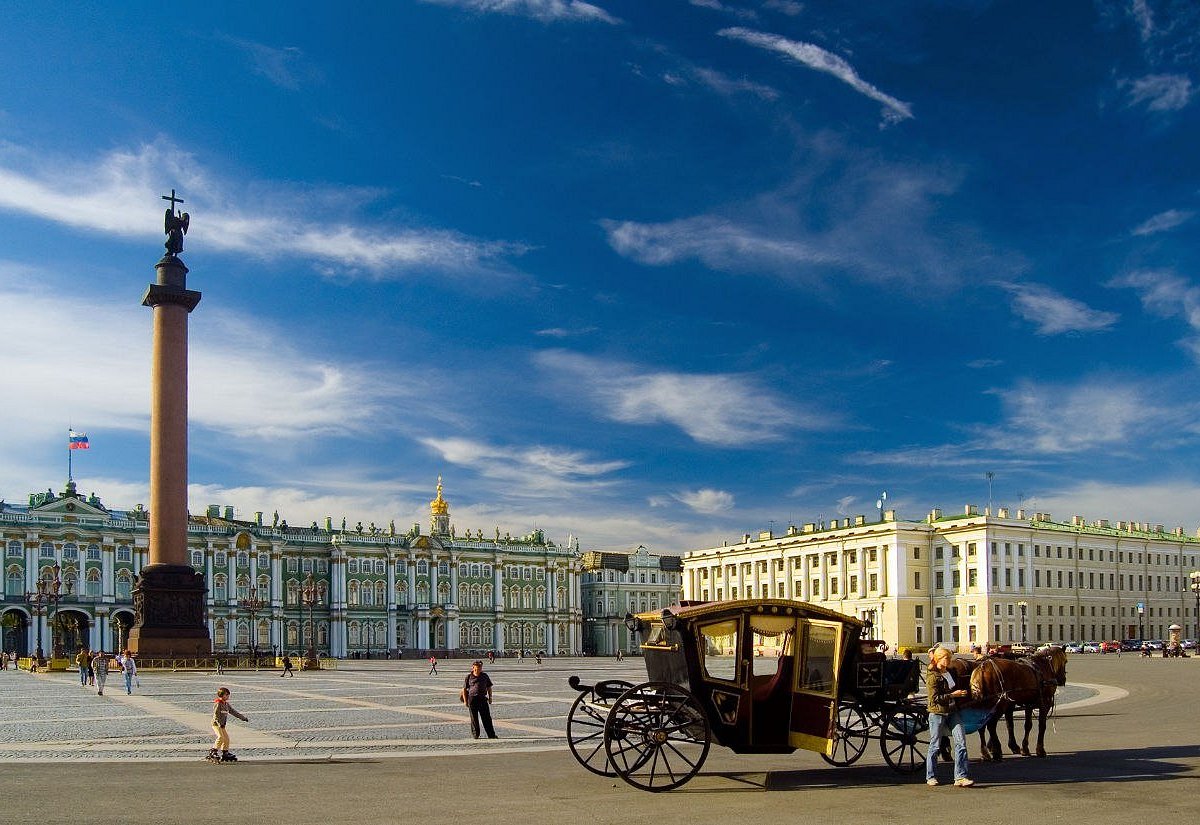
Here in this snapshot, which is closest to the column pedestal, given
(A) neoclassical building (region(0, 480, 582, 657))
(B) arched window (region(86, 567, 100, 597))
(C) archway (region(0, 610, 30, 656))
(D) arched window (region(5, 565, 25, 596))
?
(A) neoclassical building (region(0, 480, 582, 657))

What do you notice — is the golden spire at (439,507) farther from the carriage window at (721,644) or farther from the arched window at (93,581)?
the carriage window at (721,644)

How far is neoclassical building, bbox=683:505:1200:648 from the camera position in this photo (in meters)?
110

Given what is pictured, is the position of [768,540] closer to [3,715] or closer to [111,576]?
[111,576]

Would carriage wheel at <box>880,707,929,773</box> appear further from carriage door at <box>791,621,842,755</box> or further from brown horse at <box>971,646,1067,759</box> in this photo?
carriage door at <box>791,621,842,755</box>

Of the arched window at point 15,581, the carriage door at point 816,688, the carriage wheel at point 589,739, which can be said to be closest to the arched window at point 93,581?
the arched window at point 15,581

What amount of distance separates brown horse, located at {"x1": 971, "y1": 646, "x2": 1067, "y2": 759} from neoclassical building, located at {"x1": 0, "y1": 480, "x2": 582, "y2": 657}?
271 feet

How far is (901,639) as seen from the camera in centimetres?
11506

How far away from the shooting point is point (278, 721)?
84.7ft

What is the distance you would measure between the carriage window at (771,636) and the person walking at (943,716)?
73.3 inches

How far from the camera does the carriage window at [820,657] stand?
1490 centimetres

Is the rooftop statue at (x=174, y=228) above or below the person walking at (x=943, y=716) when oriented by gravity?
above

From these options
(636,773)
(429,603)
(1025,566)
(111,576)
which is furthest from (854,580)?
(636,773)

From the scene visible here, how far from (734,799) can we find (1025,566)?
105580 millimetres

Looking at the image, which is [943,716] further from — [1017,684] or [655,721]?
[655,721]
